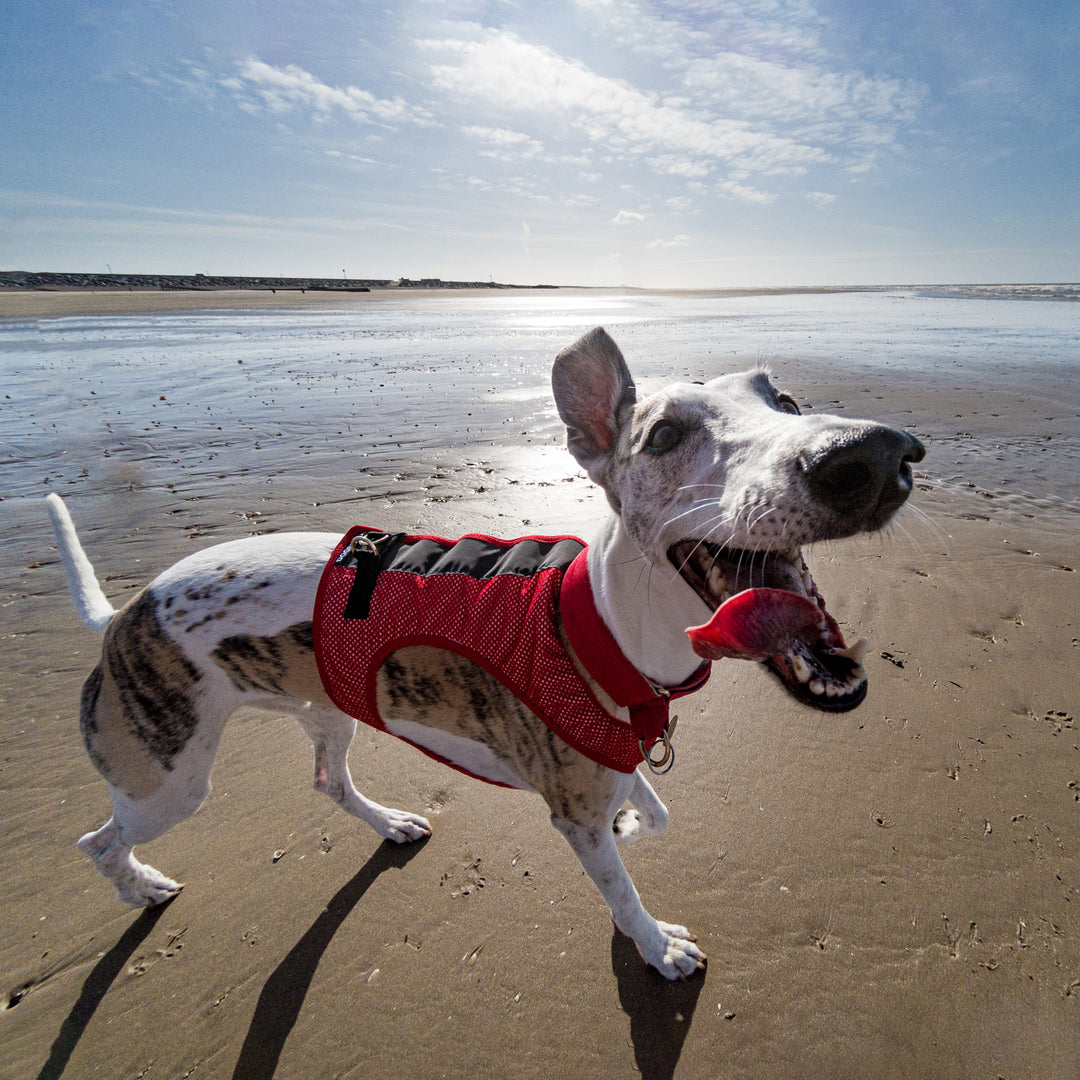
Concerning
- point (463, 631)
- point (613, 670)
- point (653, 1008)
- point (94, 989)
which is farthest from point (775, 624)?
point (94, 989)

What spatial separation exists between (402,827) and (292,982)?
77 cm

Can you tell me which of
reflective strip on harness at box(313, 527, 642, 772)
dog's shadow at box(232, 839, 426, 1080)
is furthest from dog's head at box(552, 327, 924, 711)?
dog's shadow at box(232, 839, 426, 1080)

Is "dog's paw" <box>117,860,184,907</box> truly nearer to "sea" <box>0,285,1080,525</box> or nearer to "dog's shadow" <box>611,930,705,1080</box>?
"dog's shadow" <box>611,930,705,1080</box>

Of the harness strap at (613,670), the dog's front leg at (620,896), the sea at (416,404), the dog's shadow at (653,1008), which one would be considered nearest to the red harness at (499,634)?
the harness strap at (613,670)

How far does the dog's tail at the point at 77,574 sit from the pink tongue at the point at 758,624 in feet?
9.17

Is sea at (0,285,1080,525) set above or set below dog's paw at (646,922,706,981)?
above

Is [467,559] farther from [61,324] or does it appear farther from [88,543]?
[61,324]

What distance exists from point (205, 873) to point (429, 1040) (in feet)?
4.83

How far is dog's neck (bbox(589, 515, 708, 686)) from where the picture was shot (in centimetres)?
196

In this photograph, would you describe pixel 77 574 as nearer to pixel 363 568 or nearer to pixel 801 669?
pixel 363 568

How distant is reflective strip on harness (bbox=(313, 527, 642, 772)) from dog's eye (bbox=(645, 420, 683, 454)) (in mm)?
701

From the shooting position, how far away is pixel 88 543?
5.53 m

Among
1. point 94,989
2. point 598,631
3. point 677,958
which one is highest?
point 598,631

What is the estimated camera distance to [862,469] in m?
1.45
